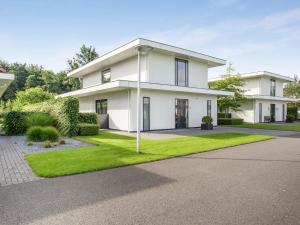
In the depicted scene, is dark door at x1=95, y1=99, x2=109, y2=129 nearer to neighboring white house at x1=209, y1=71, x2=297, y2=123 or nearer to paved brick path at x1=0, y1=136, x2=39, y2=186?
paved brick path at x1=0, y1=136, x2=39, y2=186

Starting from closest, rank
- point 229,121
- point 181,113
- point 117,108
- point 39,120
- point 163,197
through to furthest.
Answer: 1. point 163,197
2. point 39,120
3. point 117,108
4. point 181,113
5. point 229,121

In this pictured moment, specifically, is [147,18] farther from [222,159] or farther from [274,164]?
[274,164]

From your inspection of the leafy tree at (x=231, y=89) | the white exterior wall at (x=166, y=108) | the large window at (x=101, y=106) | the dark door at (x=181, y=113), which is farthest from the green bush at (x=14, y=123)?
the leafy tree at (x=231, y=89)

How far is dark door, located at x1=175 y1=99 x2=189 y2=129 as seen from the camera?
18.8 m

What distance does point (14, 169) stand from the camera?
629 cm

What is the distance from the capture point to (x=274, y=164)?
6.92m

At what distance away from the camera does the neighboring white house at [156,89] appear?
1641 centimetres

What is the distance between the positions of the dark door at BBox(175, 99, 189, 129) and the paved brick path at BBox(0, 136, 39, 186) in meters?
12.5

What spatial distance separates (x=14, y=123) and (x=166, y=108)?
10.6 metres

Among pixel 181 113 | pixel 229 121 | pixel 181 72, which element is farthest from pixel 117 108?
pixel 229 121

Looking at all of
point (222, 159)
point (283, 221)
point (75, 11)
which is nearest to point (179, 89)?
point (75, 11)

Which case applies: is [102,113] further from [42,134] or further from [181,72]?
[42,134]

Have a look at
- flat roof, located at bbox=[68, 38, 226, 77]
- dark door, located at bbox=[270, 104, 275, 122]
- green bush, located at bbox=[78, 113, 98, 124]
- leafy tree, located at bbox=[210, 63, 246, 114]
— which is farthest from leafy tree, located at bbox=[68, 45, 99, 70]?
green bush, located at bbox=[78, 113, 98, 124]

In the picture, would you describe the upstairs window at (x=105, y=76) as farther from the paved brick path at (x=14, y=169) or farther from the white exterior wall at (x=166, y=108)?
the paved brick path at (x=14, y=169)
